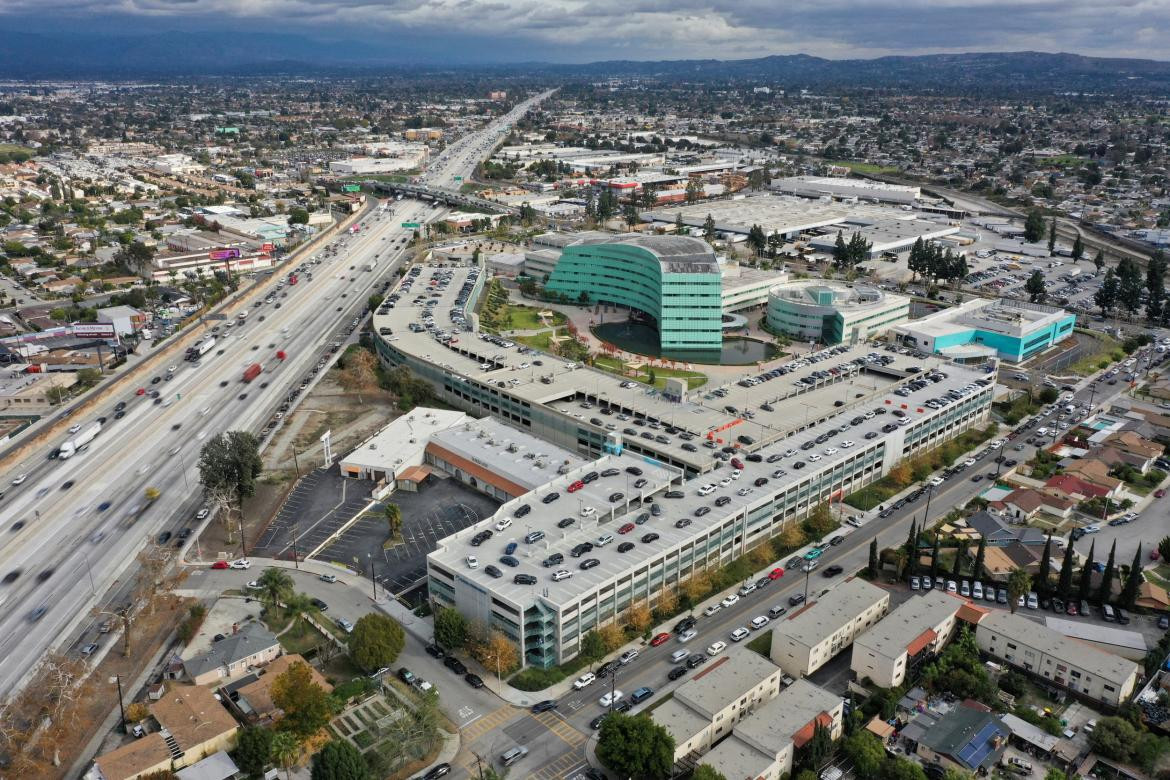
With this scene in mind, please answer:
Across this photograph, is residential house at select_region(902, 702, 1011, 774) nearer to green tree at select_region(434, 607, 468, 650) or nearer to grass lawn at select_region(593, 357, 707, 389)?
green tree at select_region(434, 607, 468, 650)

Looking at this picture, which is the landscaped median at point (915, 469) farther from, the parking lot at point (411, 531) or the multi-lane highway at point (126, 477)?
the multi-lane highway at point (126, 477)

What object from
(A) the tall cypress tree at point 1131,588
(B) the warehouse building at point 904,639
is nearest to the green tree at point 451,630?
Answer: (B) the warehouse building at point 904,639

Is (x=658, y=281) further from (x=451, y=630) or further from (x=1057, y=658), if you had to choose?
(x=1057, y=658)

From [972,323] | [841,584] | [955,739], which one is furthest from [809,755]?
[972,323]

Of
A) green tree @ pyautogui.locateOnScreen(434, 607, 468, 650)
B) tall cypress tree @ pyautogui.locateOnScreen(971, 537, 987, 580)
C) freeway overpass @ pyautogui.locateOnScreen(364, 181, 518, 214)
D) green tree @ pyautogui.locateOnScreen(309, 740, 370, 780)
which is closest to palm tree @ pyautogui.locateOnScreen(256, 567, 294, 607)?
green tree @ pyautogui.locateOnScreen(434, 607, 468, 650)

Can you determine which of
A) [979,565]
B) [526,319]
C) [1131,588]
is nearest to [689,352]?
[526,319]

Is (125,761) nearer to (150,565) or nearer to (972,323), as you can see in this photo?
(150,565)
